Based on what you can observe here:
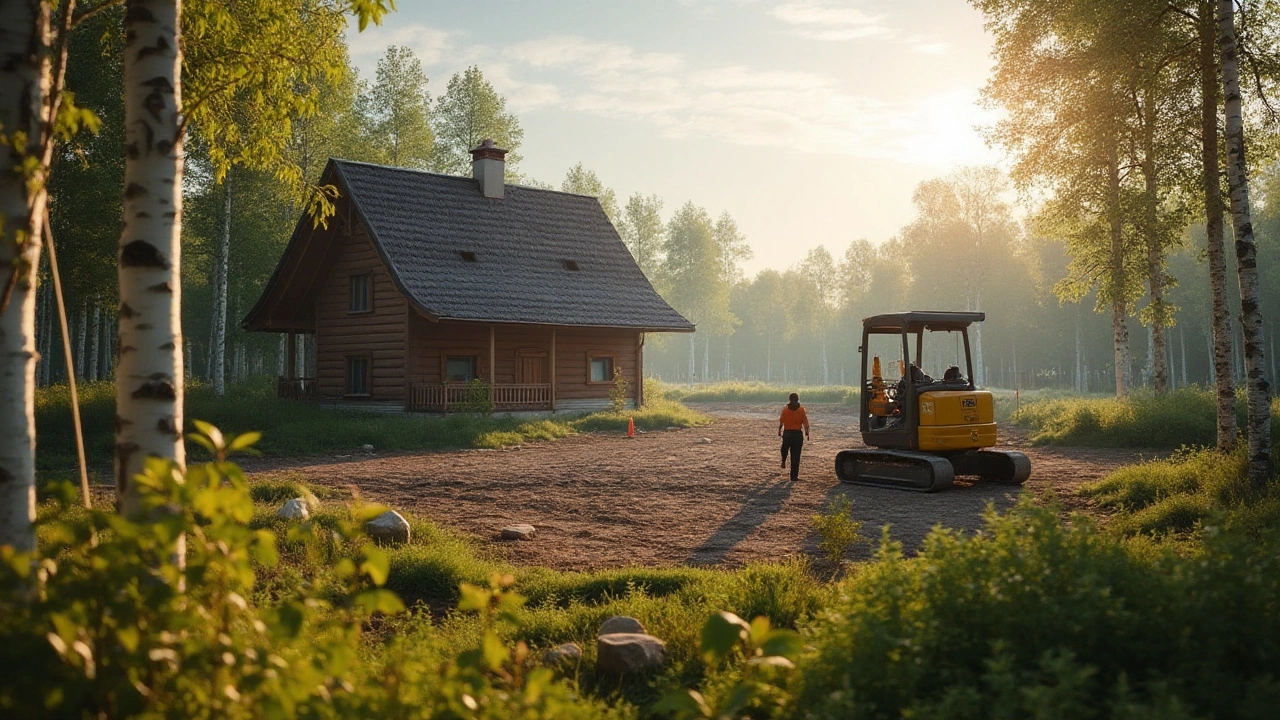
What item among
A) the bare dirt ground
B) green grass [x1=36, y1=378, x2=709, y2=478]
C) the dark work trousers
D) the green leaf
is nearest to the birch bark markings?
the bare dirt ground

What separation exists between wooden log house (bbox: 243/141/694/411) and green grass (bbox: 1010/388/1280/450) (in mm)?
11981

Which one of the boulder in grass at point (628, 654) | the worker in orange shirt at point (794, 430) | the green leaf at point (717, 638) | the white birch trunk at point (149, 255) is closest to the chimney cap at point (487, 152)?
the worker in orange shirt at point (794, 430)

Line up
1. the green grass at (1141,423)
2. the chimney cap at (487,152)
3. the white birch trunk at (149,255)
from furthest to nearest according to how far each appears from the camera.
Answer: the chimney cap at (487,152) < the green grass at (1141,423) < the white birch trunk at (149,255)

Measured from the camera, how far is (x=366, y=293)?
27.6 metres

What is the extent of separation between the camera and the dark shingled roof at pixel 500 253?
25.5 m

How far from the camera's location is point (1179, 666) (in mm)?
3664

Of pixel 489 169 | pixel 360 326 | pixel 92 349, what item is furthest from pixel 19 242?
pixel 92 349

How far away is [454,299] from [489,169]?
6.69m

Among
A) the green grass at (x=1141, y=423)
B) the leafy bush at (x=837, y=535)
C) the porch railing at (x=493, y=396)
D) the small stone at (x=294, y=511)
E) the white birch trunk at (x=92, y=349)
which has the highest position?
the white birch trunk at (x=92, y=349)

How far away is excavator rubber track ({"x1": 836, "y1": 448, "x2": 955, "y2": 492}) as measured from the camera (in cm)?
1334

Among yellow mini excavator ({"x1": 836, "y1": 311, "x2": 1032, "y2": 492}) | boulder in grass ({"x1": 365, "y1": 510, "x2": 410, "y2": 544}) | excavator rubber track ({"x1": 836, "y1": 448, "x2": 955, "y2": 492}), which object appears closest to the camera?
boulder in grass ({"x1": 365, "y1": 510, "x2": 410, "y2": 544})

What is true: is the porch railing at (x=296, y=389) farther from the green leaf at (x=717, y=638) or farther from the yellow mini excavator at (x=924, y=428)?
the green leaf at (x=717, y=638)

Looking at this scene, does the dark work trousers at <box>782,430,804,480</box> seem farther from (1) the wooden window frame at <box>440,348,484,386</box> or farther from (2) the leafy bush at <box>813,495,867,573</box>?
(1) the wooden window frame at <box>440,348,484,386</box>

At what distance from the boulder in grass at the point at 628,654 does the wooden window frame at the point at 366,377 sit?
74.6 ft
